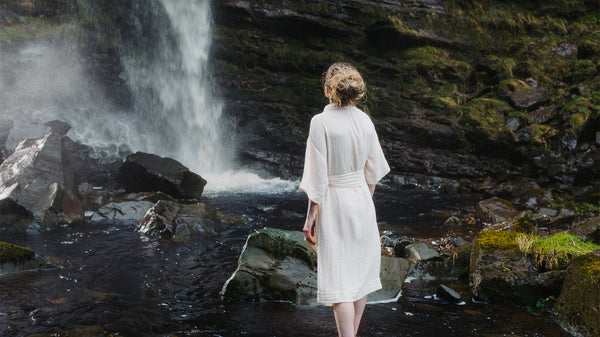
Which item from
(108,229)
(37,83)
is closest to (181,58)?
(37,83)

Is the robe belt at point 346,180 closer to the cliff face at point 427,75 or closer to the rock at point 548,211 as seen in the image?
the rock at point 548,211

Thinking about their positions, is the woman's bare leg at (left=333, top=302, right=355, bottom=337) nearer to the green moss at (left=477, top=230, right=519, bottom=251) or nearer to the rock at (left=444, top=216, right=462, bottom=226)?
the green moss at (left=477, top=230, right=519, bottom=251)

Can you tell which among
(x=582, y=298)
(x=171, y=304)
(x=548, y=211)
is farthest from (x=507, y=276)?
(x=548, y=211)

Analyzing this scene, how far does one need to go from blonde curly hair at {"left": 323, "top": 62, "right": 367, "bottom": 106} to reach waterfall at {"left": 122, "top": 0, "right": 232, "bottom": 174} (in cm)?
1376

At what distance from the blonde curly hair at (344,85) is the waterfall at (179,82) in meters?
13.8

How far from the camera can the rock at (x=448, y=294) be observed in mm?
5445

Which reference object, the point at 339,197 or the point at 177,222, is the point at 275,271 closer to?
the point at 339,197

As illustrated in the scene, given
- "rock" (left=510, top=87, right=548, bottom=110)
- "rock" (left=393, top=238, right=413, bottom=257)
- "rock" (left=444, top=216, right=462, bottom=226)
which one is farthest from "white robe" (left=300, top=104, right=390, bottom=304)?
"rock" (left=510, top=87, right=548, bottom=110)

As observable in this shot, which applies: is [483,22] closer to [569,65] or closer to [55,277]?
[569,65]

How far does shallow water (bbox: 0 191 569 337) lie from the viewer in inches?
182

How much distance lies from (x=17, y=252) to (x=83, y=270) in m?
0.88

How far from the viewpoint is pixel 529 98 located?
15.6 meters

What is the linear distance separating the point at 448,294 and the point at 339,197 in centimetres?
273

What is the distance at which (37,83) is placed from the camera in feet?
53.9
